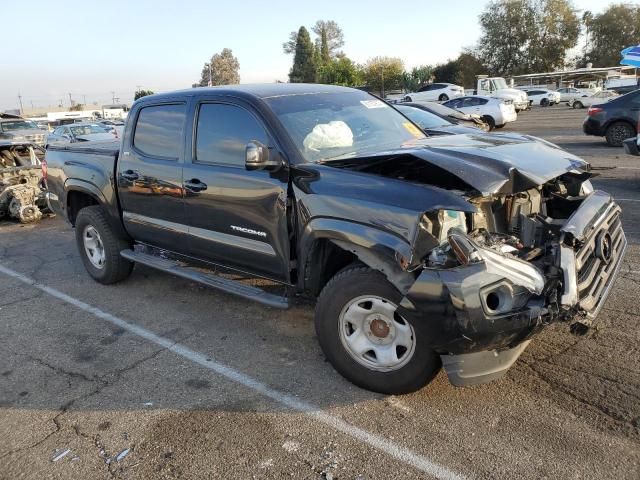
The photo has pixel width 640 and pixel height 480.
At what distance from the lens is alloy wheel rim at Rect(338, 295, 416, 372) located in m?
3.23

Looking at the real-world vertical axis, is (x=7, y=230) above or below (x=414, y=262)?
below

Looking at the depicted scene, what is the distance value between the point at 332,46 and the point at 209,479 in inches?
3646

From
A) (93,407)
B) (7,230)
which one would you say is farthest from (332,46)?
(93,407)

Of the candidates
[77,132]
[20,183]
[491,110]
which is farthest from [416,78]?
[20,183]

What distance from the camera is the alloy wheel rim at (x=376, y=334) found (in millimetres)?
3230

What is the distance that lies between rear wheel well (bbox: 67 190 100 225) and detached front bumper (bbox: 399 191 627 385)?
451 cm

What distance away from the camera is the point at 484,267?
9.27ft

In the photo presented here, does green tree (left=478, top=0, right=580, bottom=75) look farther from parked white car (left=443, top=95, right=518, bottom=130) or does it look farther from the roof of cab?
the roof of cab

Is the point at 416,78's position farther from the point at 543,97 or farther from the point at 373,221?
the point at 373,221

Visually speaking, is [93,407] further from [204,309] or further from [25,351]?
[204,309]

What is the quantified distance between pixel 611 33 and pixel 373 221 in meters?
85.7

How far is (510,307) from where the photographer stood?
2838 millimetres

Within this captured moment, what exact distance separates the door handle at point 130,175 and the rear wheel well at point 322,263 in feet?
7.31

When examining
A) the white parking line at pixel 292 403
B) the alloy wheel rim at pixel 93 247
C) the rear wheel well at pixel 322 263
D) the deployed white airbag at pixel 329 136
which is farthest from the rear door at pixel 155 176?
the rear wheel well at pixel 322 263
